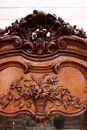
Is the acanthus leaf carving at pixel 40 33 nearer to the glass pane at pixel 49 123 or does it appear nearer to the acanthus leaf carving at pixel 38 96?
the acanthus leaf carving at pixel 38 96

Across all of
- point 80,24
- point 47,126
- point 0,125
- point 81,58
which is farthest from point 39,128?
point 80,24

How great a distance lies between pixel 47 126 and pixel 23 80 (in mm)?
159

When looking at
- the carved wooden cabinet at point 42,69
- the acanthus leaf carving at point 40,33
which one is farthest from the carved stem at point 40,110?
the acanthus leaf carving at point 40,33

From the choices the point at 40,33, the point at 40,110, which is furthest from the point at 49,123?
the point at 40,33

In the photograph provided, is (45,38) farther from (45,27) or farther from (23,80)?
(23,80)

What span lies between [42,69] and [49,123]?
6.5 inches

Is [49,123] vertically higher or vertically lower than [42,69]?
lower

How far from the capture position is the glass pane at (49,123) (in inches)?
Answer: 28.7

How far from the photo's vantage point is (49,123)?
734mm

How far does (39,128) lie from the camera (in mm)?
734

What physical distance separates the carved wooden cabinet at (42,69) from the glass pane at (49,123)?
0.12 ft

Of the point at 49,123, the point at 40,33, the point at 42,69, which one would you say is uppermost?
the point at 40,33

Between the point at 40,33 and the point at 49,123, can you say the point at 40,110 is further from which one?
the point at 40,33

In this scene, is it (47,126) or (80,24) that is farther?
(80,24)
